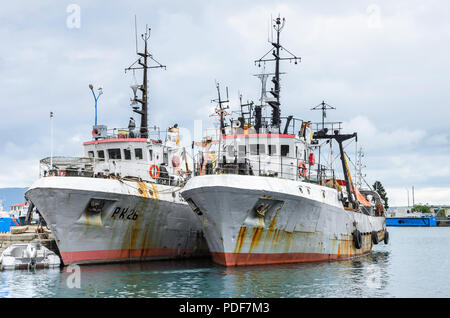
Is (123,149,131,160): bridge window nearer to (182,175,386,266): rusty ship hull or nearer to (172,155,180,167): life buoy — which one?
(172,155,180,167): life buoy

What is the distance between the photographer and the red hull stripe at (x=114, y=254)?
25781 mm

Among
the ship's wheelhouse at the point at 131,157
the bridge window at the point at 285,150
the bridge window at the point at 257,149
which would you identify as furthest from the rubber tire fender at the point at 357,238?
the ship's wheelhouse at the point at 131,157

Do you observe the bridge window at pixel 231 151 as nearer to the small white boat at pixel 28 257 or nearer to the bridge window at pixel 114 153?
the bridge window at pixel 114 153

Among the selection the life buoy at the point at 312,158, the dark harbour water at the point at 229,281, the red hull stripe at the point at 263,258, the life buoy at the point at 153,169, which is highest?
the life buoy at the point at 312,158

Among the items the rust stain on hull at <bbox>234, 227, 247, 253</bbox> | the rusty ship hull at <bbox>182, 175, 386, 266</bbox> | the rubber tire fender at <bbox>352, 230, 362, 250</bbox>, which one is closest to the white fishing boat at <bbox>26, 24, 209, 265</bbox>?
the rusty ship hull at <bbox>182, 175, 386, 266</bbox>

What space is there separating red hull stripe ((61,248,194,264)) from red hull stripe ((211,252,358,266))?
532 cm

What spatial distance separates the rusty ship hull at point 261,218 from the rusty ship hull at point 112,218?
3.52 m

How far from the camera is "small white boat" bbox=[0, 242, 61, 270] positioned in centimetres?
2520

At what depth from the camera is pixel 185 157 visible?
35469 mm

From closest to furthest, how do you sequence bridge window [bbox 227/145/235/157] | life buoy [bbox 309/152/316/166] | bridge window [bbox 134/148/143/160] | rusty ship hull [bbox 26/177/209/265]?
rusty ship hull [bbox 26/177/209/265] < bridge window [bbox 227/145/235/157] < life buoy [bbox 309/152/316/166] < bridge window [bbox 134/148/143/160]

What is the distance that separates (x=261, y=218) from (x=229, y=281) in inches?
163

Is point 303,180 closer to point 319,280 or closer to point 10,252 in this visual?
point 319,280
